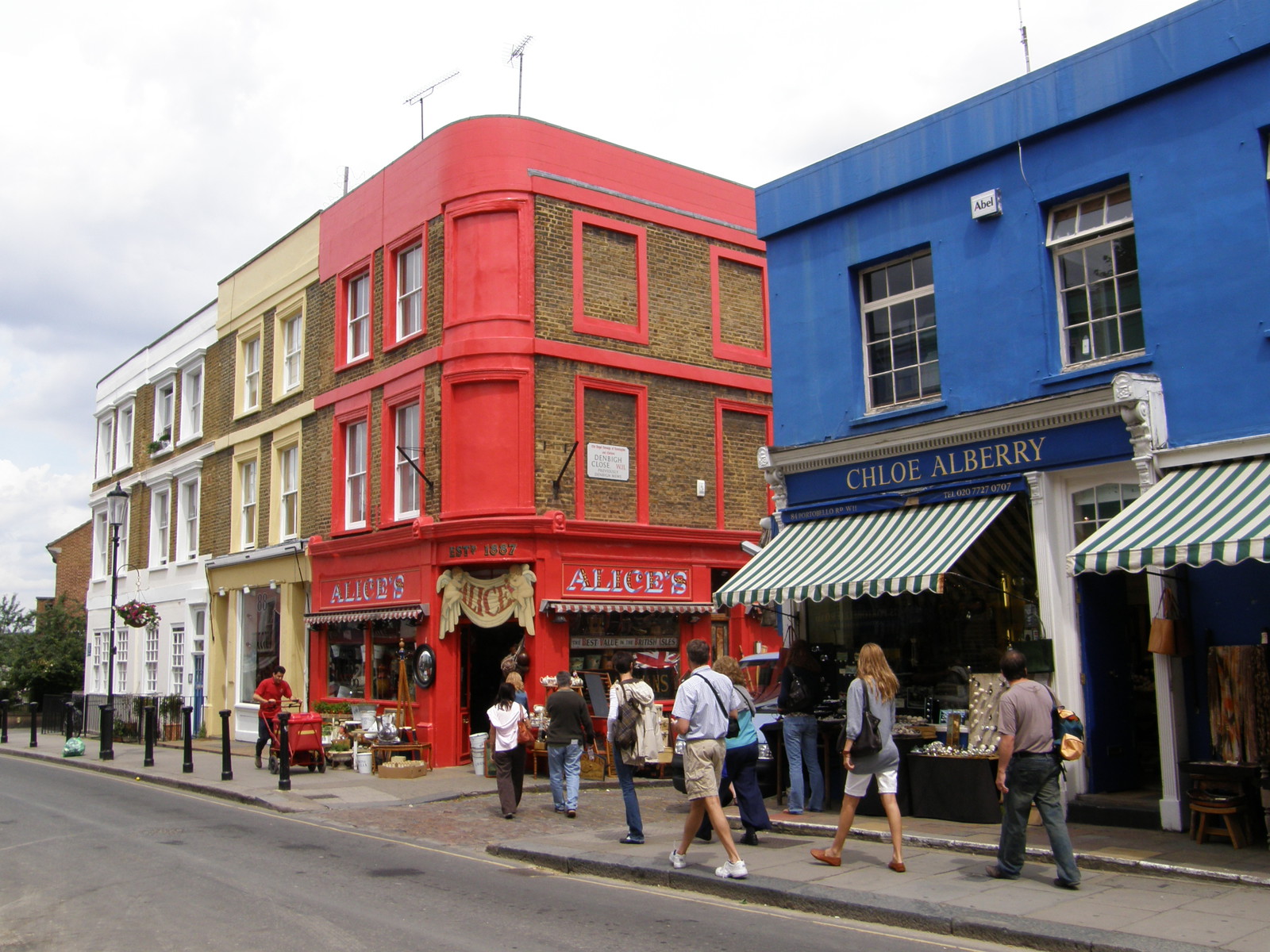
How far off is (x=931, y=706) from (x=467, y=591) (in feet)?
29.7

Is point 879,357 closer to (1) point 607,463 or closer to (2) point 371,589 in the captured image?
(1) point 607,463

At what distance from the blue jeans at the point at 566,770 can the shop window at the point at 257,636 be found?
1280cm

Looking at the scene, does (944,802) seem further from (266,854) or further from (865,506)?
(266,854)

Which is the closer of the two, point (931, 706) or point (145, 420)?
point (931, 706)

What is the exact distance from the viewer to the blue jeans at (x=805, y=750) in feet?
39.2

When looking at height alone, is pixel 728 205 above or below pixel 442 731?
above

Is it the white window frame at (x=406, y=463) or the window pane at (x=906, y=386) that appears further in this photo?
the white window frame at (x=406, y=463)

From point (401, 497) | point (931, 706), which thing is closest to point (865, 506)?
point (931, 706)

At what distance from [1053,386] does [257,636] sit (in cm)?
1980

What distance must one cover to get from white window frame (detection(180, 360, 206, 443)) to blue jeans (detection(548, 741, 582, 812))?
19278 mm

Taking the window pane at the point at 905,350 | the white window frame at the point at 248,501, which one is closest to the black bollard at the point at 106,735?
the white window frame at the point at 248,501

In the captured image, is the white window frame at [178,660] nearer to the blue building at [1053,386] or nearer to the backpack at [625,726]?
the blue building at [1053,386]

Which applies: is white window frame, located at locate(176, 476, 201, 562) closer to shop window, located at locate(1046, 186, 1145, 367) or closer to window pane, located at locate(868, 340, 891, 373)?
window pane, located at locate(868, 340, 891, 373)

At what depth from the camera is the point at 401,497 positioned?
20703 millimetres
